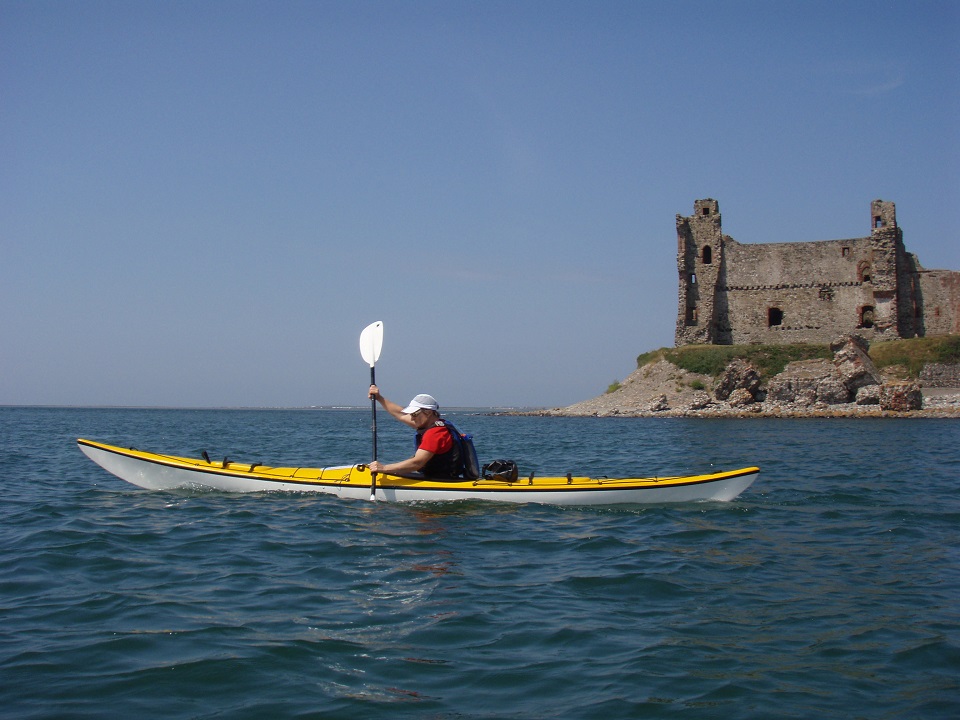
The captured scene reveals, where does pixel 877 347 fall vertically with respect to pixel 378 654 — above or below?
above

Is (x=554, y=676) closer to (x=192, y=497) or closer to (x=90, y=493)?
(x=192, y=497)

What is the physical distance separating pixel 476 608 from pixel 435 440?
395cm

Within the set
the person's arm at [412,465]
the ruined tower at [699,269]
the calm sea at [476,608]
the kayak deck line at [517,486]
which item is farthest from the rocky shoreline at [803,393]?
the person's arm at [412,465]

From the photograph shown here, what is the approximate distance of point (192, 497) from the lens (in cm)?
→ 1015

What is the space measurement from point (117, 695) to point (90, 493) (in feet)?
25.3

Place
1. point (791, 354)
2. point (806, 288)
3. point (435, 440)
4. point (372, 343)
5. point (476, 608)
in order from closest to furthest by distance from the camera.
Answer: point (476, 608) → point (435, 440) → point (372, 343) → point (791, 354) → point (806, 288)

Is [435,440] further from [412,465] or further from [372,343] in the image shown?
[372,343]

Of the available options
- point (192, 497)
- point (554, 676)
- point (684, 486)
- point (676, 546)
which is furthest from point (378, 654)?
point (192, 497)

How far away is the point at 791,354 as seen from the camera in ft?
126

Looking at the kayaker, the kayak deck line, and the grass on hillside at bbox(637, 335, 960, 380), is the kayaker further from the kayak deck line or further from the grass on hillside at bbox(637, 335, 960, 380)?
the grass on hillside at bbox(637, 335, 960, 380)

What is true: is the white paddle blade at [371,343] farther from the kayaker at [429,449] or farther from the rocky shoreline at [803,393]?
the rocky shoreline at [803,393]

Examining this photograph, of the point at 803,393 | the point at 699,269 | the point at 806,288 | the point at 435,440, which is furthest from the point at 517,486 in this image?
the point at 806,288

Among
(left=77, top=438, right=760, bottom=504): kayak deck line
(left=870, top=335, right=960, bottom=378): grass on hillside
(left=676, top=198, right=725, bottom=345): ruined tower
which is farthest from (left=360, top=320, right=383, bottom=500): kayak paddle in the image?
(left=676, top=198, right=725, bottom=345): ruined tower

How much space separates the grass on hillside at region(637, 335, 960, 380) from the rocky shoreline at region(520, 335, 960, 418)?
446 mm
